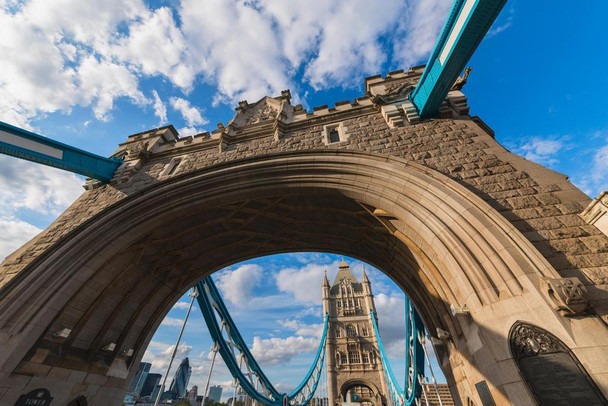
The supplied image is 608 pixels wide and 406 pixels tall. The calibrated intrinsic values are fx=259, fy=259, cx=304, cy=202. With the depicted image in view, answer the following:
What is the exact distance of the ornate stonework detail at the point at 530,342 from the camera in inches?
130

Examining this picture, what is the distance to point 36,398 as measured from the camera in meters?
6.35

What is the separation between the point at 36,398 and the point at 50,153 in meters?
6.60

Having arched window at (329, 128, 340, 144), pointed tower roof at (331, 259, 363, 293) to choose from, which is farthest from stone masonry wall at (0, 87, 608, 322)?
pointed tower roof at (331, 259, 363, 293)

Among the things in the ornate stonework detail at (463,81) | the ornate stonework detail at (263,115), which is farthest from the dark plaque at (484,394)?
the ornate stonework detail at (263,115)

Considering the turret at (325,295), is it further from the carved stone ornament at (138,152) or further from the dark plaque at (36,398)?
the dark plaque at (36,398)

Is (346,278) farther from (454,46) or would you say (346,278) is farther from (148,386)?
(148,386)

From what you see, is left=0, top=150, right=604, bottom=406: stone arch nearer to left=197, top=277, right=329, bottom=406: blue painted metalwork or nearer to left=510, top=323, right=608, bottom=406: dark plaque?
left=510, top=323, right=608, bottom=406: dark plaque

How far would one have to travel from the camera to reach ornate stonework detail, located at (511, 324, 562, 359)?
3309 millimetres

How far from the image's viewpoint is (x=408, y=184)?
5605 millimetres

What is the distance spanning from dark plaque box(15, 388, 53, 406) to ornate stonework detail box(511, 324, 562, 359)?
10.1m

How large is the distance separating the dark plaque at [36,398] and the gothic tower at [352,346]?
4992 centimetres

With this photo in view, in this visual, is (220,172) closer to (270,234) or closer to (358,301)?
(270,234)

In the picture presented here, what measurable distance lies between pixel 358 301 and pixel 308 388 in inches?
915

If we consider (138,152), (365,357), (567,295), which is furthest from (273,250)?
(365,357)
